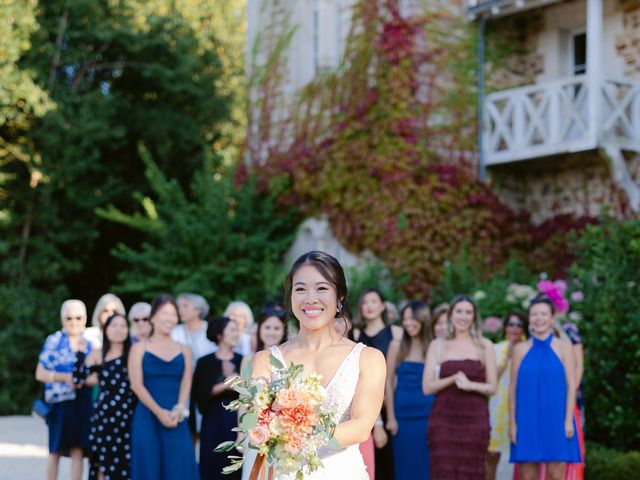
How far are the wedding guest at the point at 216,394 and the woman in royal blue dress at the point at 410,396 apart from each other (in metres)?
1.31

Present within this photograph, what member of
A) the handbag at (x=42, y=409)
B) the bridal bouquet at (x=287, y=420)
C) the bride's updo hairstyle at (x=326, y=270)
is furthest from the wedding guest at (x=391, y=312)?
the bridal bouquet at (x=287, y=420)

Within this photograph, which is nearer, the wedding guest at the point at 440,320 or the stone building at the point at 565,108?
the wedding guest at the point at 440,320

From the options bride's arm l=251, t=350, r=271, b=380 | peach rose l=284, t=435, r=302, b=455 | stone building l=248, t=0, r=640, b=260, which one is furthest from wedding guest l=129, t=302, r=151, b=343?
stone building l=248, t=0, r=640, b=260

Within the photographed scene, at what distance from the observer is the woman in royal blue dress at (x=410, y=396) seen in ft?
26.4

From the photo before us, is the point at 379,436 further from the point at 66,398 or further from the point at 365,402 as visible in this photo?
the point at 365,402

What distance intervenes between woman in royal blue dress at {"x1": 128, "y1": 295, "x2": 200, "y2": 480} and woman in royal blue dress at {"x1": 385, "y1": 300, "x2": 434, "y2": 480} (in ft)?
5.51

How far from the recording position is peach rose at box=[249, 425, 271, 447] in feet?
11.0

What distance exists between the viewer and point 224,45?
76.0 feet

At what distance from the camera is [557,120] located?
47.4ft

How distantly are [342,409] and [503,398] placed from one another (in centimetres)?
604

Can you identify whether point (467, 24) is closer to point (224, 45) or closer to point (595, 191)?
point (595, 191)

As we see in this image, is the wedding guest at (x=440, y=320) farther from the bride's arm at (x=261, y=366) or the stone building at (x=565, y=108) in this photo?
the stone building at (x=565, y=108)

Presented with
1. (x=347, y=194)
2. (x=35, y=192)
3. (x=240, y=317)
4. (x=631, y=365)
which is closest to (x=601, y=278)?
(x=631, y=365)

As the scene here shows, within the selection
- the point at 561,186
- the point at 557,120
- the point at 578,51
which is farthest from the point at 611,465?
the point at 578,51
